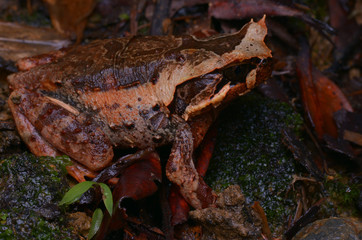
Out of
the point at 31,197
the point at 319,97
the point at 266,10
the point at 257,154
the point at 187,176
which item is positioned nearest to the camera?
the point at 31,197

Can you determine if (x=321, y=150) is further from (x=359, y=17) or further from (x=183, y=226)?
(x=359, y=17)

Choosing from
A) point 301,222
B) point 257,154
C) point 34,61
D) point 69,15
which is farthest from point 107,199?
point 69,15

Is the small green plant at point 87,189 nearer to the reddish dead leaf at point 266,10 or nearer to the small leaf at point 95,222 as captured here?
the small leaf at point 95,222

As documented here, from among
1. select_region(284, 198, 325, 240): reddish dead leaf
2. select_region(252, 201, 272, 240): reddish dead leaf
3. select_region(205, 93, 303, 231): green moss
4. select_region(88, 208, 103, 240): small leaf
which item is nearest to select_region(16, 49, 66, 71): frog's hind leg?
select_region(88, 208, 103, 240): small leaf

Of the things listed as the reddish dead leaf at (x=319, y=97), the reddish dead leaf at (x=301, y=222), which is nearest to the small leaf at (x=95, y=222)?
the reddish dead leaf at (x=301, y=222)

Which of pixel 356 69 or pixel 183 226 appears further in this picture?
pixel 356 69

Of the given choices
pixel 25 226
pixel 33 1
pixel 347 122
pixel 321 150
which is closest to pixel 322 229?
pixel 321 150

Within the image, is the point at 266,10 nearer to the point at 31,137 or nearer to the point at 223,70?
the point at 223,70
